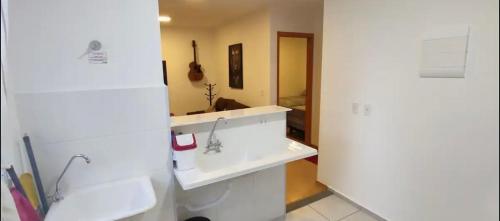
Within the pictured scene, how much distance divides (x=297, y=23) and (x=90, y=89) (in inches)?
120

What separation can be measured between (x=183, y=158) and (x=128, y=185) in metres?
0.32

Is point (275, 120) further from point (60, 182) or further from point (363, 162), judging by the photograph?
point (60, 182)

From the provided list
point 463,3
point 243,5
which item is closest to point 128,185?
point 463,3

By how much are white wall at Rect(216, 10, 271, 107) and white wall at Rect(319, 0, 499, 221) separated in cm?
120

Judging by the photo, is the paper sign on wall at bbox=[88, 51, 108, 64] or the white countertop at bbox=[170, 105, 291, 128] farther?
the white countertop at bbox=[170, 105, 291, 128]

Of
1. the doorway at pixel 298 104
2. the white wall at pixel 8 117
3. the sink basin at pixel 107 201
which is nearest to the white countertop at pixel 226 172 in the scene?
the sink basin at pixel 107 201

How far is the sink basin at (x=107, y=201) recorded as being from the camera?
3.76 feet

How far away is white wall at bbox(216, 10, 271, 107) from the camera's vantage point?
359cm

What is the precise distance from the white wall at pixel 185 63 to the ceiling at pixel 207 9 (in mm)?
750

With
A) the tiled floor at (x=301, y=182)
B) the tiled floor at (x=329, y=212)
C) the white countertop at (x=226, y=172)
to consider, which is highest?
the white countertop at (x=226, y=172)

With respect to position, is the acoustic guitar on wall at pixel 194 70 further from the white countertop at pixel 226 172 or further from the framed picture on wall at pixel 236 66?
the white countertop at pixel 226 172

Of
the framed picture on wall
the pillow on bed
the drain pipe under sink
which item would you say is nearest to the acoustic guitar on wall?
the framed picture on wall

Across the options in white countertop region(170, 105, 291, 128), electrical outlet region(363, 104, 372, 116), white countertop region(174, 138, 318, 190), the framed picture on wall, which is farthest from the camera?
the framed picture on wall

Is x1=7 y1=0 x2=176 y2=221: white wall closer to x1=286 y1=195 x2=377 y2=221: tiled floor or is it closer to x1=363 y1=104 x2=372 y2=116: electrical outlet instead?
x1=286 y1=195 x2=377 y2=221: tiled floor
